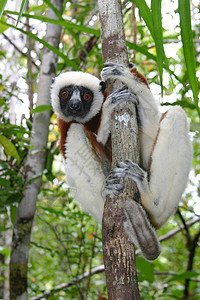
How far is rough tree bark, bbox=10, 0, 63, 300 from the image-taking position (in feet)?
10.3

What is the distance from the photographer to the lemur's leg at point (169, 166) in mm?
2498

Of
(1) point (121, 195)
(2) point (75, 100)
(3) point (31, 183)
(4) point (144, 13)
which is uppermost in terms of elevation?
(2) point (75, 100)

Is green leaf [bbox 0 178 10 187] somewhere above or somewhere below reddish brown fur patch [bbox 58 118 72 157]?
below

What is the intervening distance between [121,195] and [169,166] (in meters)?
1.00

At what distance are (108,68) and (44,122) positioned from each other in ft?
5.88

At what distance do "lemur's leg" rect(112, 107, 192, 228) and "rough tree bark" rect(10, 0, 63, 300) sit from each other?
118cm

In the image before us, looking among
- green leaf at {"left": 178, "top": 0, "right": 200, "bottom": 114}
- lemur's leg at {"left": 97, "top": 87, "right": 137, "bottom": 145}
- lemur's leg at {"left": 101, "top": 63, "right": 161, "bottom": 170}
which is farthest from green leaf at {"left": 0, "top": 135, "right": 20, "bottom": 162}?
green leaf at {"left": 178, "top": 0, "right": 200, "bottom": 114}

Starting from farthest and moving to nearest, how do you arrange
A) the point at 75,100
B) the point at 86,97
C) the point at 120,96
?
the point at 86,97
the point at 75,100
the point at 120,96

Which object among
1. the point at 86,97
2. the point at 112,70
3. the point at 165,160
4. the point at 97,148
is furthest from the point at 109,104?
the point at 86,97

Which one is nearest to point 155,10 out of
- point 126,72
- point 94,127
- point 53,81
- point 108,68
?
point 108,68

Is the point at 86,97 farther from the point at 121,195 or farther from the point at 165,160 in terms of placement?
the point at 121,195

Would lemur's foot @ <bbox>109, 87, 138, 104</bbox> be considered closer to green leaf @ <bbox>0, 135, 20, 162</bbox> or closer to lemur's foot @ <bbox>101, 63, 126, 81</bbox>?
lemur's foot @ <bbox>101, 63, 126, 81</bbox>

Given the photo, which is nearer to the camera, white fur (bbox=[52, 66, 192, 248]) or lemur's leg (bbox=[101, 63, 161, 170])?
lemur's leg (bbox=[101, 63, 161, 170])

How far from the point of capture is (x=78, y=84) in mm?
3416
